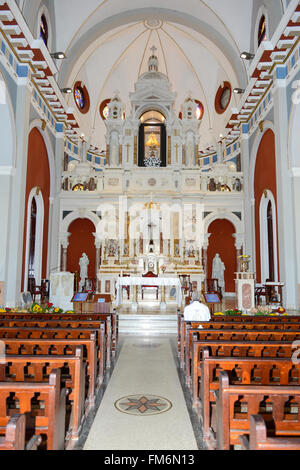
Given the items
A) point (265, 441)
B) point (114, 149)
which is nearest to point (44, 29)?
point (114, 149)

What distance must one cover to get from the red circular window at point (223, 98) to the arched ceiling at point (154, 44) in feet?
1.33

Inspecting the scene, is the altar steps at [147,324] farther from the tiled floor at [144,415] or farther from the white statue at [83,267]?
the white statue at [83,267]

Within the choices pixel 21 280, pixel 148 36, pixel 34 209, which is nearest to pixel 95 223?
pixel 34 209

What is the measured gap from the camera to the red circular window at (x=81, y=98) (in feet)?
69.8

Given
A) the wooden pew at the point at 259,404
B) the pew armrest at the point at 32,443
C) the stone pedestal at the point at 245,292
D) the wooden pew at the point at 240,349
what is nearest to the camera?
the pew armrest at the point at 32,443

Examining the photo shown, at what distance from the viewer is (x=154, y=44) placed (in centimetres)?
2294

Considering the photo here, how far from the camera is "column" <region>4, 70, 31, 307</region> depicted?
461 inches

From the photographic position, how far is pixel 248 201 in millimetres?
17594

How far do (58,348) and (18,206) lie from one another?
873 cm

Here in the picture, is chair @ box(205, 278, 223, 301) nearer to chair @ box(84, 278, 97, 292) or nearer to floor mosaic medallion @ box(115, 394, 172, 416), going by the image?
chair @ box(84, 278, 97, 292)

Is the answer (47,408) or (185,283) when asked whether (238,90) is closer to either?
(185,283)

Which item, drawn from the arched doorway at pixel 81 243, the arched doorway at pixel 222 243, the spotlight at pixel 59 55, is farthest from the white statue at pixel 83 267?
the spotlight at pixel 59 55
